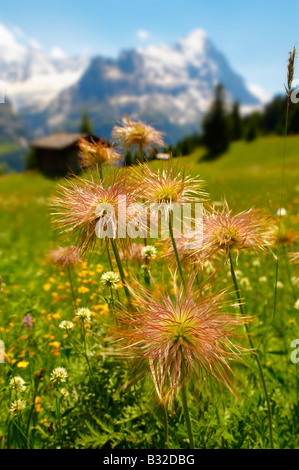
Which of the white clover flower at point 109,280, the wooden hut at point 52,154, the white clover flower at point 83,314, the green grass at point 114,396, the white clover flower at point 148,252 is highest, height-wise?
the wooden hut at point 52,154

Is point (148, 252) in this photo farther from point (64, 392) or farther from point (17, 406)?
point (17, 406)

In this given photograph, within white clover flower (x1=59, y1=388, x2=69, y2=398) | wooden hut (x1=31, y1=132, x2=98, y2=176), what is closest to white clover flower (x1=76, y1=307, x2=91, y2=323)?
white clover flower (x1=59, y1=388, x2=69, y2=398)

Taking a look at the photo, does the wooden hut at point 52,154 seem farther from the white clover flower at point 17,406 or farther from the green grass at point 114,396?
the white clover flower at point 17,406

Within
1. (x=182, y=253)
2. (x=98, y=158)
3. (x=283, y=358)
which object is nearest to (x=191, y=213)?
(x=182, y=253)

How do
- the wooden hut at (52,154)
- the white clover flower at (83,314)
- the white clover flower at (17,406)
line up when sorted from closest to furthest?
1. the white clover flower at (17,406)
2. the white clover flower at (83,314)
3. the wooden hut at (52,154)

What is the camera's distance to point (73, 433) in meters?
2.21

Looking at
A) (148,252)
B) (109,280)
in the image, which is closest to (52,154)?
(148,252)

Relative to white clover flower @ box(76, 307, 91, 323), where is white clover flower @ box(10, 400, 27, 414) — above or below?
below

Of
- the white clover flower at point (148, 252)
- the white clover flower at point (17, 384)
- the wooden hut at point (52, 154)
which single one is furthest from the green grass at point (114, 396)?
the wooden hut at point (52, 154)

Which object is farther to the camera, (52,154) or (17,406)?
(52,154)

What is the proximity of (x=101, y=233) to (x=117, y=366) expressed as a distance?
→ 117cm

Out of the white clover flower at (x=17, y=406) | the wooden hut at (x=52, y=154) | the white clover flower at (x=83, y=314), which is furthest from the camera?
the wooden hut at (x=52, y=154)

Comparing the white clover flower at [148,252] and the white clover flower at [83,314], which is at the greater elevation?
the white clover flower at [148,252]

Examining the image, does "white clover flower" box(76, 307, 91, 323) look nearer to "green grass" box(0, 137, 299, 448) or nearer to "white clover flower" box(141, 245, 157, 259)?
"green grass" box(0, 137, 299, 448)
